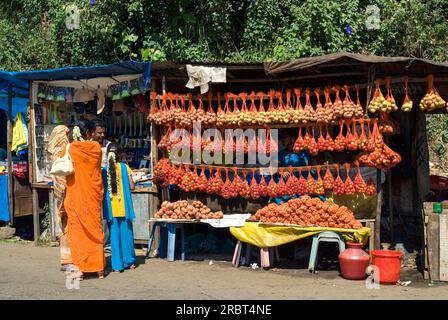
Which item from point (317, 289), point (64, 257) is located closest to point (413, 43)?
point (317, 289)

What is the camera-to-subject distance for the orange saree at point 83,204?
6750 mm

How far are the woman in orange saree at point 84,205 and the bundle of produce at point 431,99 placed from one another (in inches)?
162

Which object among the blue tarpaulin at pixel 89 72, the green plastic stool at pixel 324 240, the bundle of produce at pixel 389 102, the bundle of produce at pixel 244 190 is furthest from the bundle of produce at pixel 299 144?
the blue tarpaulin at pixel 89 72

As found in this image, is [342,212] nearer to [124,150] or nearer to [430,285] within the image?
[430,285]

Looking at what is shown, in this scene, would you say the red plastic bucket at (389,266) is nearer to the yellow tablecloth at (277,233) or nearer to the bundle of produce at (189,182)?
the yellow tablecloth at (277,233)

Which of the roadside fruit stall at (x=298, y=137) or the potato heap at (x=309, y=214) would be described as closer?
the potato heap at (x=309, y=214)

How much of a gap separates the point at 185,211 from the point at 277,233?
136 cm

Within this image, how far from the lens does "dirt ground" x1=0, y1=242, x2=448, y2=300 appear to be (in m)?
6.16

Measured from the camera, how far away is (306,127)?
7980mm

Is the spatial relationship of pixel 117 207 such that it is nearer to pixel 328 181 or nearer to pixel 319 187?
pixel 319 187

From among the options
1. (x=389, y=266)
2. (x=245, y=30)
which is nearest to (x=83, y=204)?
(x=389, y=266)

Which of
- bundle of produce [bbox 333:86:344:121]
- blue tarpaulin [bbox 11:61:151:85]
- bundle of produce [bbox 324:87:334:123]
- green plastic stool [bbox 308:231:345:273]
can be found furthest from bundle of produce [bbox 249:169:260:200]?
blue tarpaulin [bbox 11:61:151:85]

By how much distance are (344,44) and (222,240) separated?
5.70 metres

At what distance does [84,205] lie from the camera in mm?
6766
